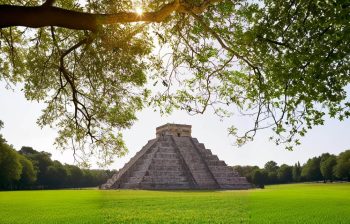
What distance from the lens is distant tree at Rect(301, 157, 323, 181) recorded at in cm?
12181

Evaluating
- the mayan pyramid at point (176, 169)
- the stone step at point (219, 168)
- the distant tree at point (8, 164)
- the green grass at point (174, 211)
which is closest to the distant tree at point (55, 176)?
the distant tree at point (8, 164)

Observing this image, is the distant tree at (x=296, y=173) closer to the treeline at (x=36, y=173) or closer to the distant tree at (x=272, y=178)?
the distant tree at (x=272, y=178)

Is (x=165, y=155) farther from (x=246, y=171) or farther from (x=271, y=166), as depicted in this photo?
(x=271, y=166)

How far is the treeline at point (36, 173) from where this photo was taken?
3004 inches

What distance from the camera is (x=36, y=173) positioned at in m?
98.8

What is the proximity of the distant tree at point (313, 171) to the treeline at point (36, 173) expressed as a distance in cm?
5874

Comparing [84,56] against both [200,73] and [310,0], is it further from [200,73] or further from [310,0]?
[310,0]

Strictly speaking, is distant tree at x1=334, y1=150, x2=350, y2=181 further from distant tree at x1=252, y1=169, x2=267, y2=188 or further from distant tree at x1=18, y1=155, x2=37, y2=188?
distant tree at x1=18, y1=155, x2=37, y2=188

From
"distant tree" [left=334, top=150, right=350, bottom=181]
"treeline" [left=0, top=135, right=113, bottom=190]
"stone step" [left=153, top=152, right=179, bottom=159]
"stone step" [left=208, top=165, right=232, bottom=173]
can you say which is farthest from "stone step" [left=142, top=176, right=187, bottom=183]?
"distant tree" [left=334, top=150, right=350, bottom=181]

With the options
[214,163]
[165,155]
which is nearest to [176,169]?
[165,155]

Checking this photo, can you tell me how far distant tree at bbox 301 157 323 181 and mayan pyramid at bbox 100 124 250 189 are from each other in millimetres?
46999

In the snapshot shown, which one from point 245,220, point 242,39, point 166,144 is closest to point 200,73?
point 242,39

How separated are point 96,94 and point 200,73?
12.5ft

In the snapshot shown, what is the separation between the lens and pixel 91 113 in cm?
1371
